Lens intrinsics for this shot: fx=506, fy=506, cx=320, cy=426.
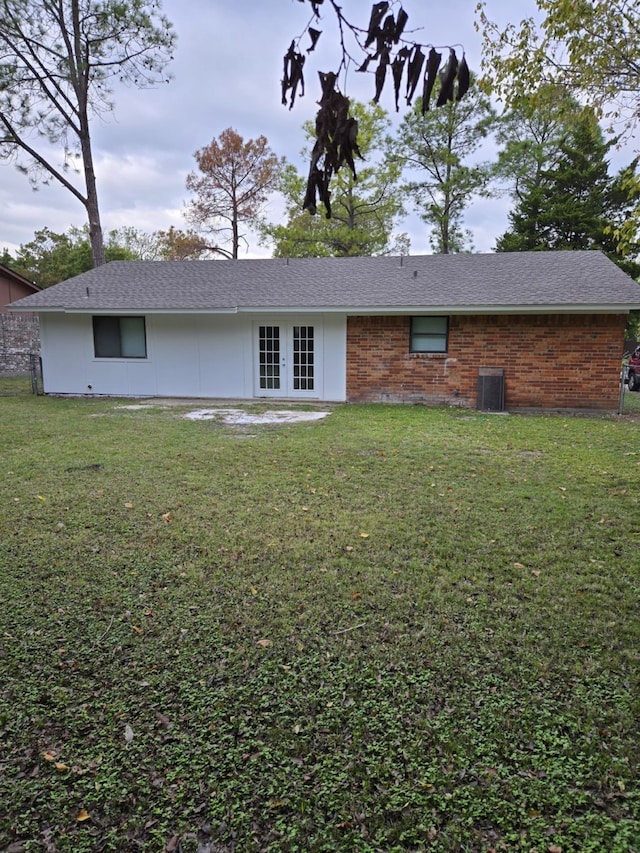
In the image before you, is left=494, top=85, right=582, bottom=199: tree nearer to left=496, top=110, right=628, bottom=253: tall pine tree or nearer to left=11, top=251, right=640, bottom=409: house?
left=496, top=110, right=628, bottom=253: tall pine tree

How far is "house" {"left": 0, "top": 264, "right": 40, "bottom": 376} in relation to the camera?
19.5m

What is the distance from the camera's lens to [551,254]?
45.7 ft

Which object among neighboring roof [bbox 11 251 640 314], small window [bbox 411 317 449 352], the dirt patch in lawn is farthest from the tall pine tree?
the dirt patch in lawn

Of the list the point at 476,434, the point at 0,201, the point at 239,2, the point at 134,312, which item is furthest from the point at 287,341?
the point at 0,201

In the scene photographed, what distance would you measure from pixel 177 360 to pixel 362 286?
5080 mm

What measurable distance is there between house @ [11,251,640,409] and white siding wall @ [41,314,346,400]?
0.03 metres

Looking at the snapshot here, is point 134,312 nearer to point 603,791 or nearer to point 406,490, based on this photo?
point 406,490

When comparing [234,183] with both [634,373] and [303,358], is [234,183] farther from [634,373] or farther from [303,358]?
[634,373]

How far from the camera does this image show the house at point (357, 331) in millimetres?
10891

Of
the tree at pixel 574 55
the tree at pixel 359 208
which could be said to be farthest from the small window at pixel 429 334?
the tree at pixel 359 208

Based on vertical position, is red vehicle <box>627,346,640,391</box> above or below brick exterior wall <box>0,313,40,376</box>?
below

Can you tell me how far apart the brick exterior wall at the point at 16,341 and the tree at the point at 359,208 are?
1175 centimetres

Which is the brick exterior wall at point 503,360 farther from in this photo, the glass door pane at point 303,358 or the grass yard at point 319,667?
the grass yard at point 319,667

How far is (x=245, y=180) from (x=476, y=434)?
24.1 m
